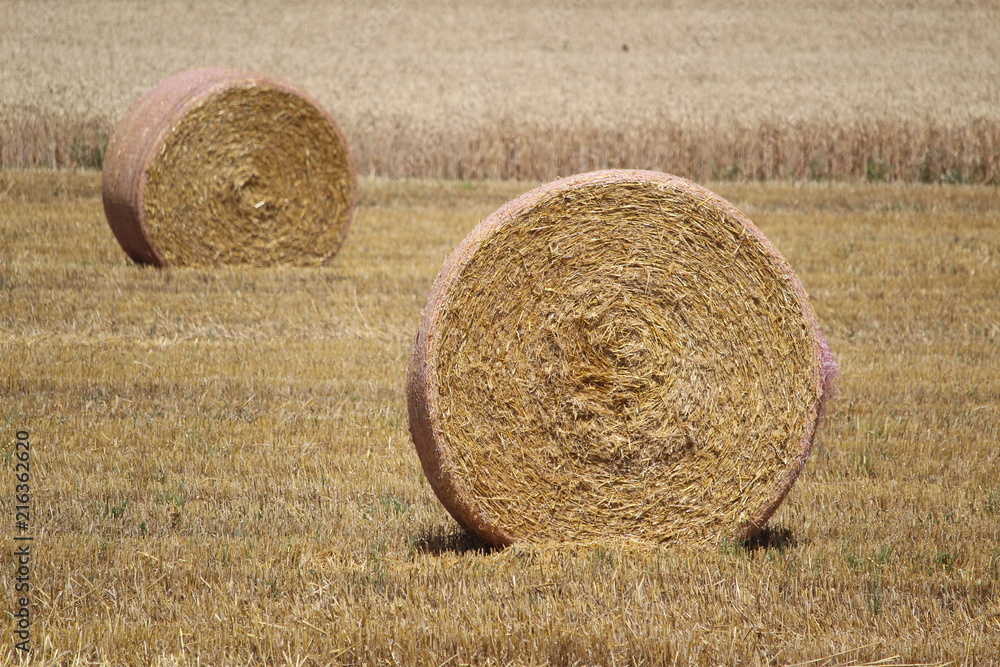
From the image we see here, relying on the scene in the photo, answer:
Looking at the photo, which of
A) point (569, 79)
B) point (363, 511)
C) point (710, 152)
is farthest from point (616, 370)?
point (569, 79)

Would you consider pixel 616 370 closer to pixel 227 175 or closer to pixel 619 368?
pixel 619 368

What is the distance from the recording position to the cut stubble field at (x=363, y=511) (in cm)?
414

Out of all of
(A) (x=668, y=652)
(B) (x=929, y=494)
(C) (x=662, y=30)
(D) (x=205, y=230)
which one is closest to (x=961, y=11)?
(C) (x=662, y=30)

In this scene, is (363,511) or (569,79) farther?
(569,79)

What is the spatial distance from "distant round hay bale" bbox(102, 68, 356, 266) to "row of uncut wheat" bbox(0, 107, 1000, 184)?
6.60m

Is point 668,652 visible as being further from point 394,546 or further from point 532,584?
point 394,546

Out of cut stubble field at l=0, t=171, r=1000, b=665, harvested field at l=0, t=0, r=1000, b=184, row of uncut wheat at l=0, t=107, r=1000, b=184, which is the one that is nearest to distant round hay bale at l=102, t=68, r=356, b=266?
cut stubble field at l=0, t=171, r=1000, b=665

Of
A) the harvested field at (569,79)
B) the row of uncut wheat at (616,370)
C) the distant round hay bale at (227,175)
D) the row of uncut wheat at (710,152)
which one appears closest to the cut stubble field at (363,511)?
the row of uncut wheat at (616,370)

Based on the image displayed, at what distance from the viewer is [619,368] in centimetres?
504

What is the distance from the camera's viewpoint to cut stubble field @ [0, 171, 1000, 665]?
414 centimetres

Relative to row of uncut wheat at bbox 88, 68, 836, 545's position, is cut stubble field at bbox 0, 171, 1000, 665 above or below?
below

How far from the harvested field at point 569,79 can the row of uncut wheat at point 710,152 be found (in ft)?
0.10

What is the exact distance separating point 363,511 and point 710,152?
14221 millimetres

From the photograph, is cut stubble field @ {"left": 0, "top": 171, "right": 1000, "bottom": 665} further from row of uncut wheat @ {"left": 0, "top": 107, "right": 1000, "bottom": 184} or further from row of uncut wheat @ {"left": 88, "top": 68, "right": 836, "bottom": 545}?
row of uncut wheat @ {"left": 0, "top": 107, "right": 1000, "bottom": 184}
